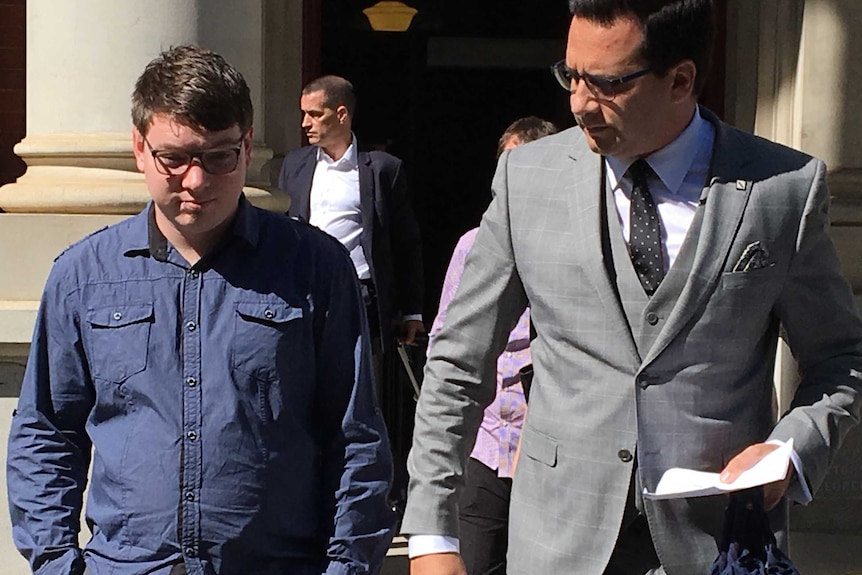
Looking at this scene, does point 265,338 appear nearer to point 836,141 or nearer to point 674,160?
point 674,160

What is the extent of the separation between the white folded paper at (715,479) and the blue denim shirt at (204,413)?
621mm

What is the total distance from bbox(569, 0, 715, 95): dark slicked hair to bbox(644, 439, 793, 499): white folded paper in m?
0.76

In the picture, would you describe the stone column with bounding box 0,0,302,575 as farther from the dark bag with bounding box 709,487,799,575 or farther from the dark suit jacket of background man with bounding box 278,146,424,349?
the dark bag with bounding box 709,487,799,575

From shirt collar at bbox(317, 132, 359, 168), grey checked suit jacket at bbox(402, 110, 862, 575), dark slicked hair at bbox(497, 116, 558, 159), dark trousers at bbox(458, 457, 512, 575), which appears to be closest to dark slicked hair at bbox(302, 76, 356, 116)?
shirt collar at bbox(317, 132, 359, 168)

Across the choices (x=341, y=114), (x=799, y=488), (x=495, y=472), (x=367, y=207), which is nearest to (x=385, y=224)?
(x=367, y=207)

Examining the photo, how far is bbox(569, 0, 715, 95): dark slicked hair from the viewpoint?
2824 millimetres

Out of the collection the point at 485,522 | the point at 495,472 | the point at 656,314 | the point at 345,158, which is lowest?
the point at 485,522

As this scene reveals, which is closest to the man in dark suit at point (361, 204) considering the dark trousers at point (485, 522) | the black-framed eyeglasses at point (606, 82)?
the dark trousers at point (485, 522)

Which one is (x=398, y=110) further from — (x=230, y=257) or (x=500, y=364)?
(x=230, y=257)

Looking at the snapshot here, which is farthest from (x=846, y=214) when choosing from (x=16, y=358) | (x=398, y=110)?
(x=398, y=110)

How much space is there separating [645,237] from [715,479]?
49cm

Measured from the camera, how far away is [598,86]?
284cm

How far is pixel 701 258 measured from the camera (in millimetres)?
2855

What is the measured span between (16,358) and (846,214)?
4027 mm
